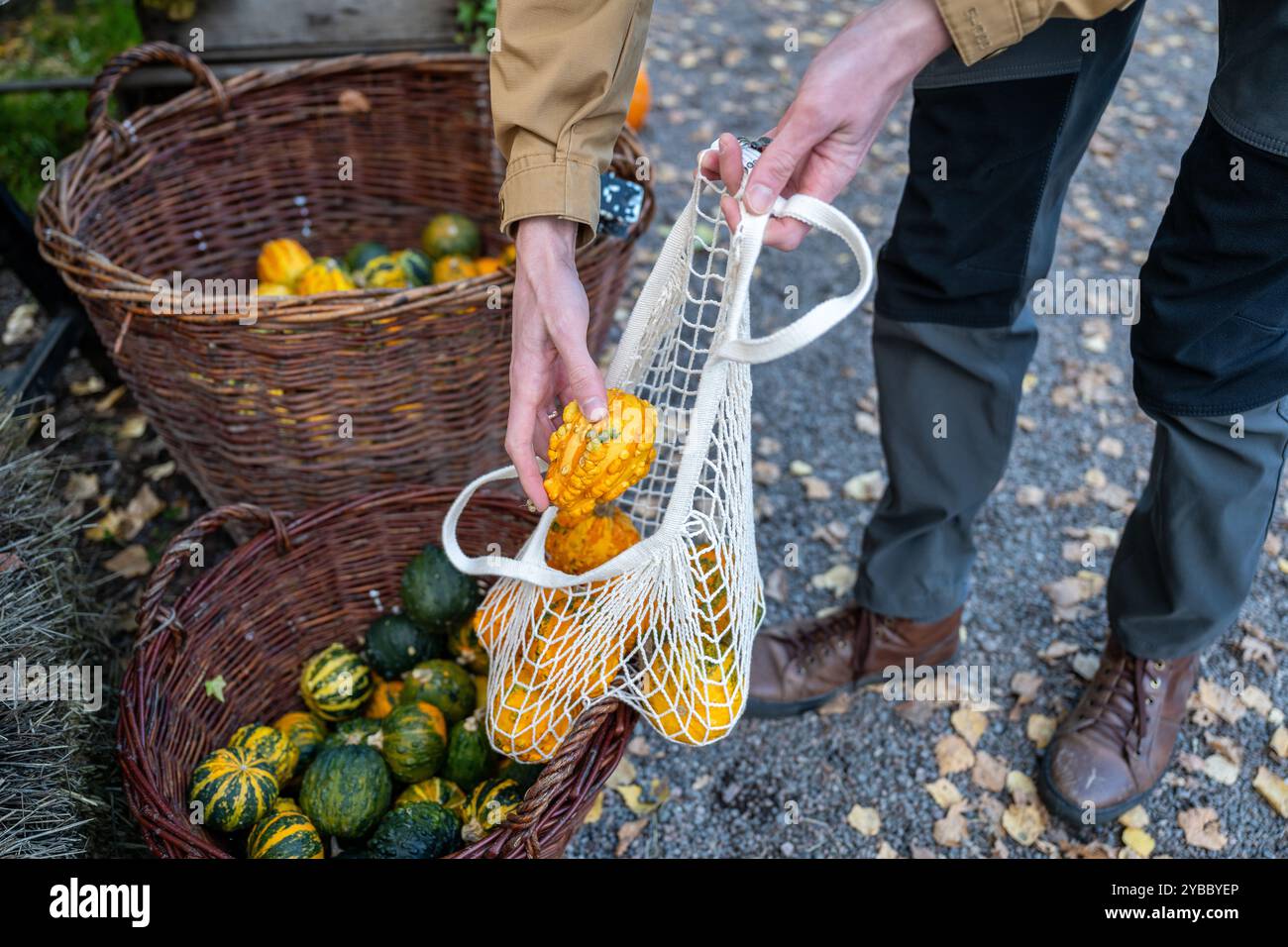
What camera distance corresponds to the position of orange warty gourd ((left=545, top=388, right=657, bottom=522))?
1416 mm

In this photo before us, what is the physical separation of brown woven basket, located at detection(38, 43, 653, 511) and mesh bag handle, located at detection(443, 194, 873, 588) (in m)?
0.51

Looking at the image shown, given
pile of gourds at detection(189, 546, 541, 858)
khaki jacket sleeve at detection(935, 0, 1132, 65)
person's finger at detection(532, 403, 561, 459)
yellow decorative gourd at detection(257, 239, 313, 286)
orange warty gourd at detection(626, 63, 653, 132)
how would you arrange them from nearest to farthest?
khaki jacket sleeve at detection(935, 0, 1132, 65)
person's finger at detection(532, 403, 561, 459)
pile of gourds at detection(189, 546, 541, 858)
yellow decorative gourd at detection(257, 239, 313, 286)
orange warty gourd at detection(626, 63, 653, 132)

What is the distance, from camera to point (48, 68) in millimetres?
4152

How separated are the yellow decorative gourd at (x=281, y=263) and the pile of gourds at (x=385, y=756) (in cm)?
108

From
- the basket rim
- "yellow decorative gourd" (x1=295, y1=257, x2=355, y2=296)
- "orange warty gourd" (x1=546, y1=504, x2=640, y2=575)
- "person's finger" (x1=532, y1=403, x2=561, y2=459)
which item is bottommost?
"orange warty gourd" (x1=546, y1=504, x2=640, y2=575)

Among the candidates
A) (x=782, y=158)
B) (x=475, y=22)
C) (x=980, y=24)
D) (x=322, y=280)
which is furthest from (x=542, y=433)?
(x=475, y=22)

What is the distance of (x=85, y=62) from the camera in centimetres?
413

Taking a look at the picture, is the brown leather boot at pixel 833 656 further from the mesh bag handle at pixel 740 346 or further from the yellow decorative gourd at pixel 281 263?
the yellow decorative gourd at pixel 281 263

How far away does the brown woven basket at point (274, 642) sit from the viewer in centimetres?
153

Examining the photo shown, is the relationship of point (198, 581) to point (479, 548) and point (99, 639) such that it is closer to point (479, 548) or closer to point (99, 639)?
point (99, 639)

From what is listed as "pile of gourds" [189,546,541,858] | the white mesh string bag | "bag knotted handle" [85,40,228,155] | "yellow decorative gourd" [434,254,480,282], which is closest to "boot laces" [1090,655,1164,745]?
the white mesh string bag

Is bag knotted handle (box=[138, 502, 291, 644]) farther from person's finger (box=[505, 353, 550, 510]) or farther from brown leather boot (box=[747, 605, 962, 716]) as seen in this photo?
brown leather boot (box=[747, 605, 962, 716])

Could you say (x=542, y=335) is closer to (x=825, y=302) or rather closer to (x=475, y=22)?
(x=825, y=302)
